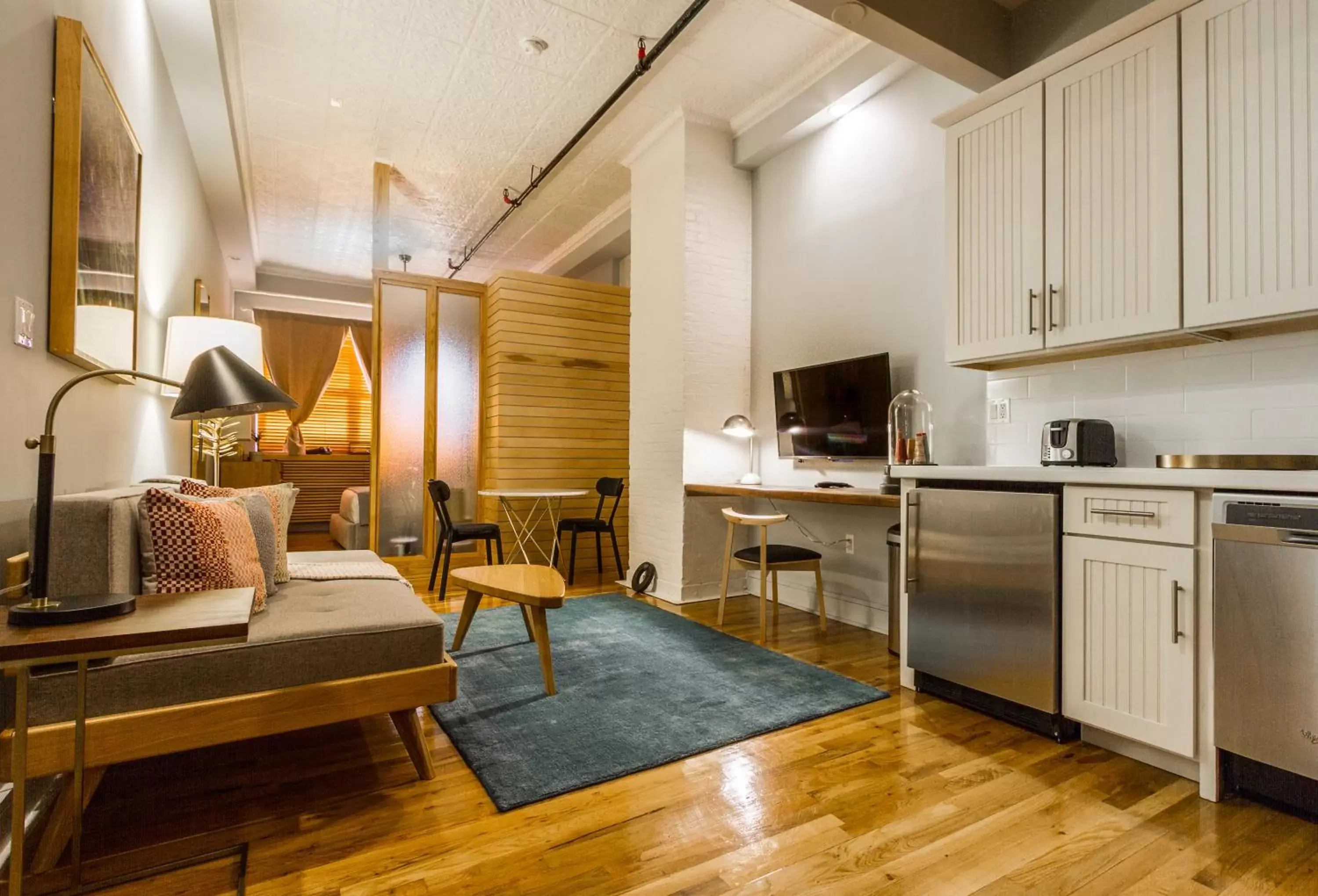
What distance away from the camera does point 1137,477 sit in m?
2.13

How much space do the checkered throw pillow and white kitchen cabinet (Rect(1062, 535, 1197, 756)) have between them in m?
2.73

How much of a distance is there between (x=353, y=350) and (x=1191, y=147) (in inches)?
376

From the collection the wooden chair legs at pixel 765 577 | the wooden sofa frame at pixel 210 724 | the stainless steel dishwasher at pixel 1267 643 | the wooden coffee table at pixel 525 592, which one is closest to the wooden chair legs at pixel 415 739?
the wooden sofa frame at pixel 210 724

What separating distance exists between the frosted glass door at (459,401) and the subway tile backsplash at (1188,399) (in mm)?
4486

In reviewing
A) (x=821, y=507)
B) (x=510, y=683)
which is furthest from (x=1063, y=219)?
(x=510, y=683)

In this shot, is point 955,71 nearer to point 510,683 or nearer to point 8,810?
point 510,683

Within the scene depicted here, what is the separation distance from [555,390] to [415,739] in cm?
409

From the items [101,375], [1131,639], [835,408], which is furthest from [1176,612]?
[101,375]

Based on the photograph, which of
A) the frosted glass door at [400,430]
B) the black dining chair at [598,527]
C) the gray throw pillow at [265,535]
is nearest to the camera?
the gray throw pillow at [265,535]

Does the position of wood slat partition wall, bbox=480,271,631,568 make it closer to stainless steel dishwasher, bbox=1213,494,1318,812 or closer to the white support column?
the white support column

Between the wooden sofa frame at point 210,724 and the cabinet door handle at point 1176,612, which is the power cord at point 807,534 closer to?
the cabinet door handle at point 1176,612

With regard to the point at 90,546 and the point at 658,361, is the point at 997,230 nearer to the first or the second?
the point at 658,361

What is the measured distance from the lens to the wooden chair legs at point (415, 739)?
2059mm

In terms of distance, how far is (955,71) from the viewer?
3164mm
